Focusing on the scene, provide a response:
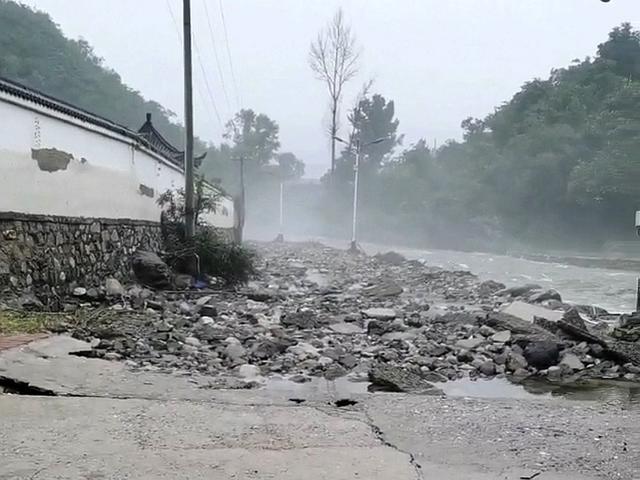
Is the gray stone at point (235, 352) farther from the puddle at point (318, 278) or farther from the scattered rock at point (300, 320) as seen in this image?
the puddle at point (318, 278)

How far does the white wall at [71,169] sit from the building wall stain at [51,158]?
5 cm

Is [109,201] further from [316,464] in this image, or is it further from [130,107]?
[130,107]

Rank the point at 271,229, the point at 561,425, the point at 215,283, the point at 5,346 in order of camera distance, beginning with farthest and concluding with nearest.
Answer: the point at 271,229, the point at 215,283, the point at 5,346, the point at 561,425

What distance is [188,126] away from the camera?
1272 cm

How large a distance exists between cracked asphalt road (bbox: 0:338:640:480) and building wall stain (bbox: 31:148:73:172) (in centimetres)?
308

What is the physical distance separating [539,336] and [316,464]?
464 centimetres

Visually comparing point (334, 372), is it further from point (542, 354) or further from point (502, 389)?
point (542, 354)

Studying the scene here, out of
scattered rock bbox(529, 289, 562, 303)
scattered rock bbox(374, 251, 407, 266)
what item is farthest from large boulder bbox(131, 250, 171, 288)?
scattered rock bbox(374, 251, 407, 266)

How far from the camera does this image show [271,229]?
2514 inches

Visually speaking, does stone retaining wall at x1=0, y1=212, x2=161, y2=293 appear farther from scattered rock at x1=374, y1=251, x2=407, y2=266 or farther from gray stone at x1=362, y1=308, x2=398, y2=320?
scattered rock at x1=374, y1=251, x2=407, y2=266

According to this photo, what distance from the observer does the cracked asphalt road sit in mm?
2816

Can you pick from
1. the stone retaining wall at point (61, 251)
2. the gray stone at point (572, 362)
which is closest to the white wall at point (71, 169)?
the stone retaining wall at point (61, 251)

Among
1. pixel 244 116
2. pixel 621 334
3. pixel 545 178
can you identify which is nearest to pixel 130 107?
pixel 244 116

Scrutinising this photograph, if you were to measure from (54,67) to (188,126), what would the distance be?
29.7 m
